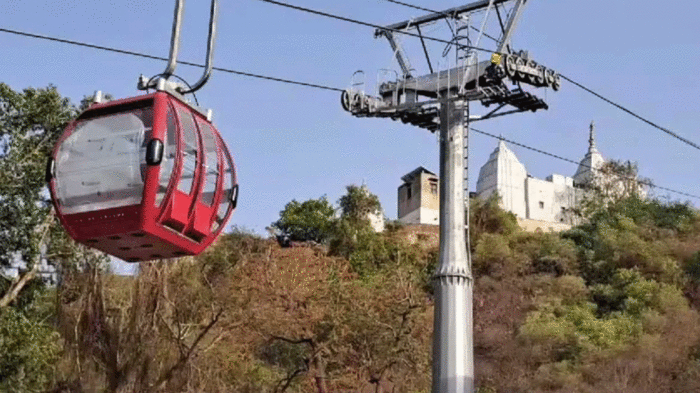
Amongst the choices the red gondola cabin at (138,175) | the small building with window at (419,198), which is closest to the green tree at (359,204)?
the small building with window at (419,198)

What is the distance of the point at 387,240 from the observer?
2980cm

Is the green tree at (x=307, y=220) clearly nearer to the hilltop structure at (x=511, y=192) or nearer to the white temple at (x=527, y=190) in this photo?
the hilltop structure at (x=511, y=192)

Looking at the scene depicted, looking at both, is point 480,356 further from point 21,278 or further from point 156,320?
point 21,278

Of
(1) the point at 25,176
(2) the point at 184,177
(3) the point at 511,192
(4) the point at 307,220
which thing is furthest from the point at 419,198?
(2) the point at 184,177

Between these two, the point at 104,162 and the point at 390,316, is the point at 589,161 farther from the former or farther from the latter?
the point at 104,162

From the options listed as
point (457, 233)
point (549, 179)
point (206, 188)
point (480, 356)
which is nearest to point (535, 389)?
point (480, 356)

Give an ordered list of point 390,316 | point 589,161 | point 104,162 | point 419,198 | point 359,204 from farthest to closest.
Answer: point 589,161 → point 419,198 → point 359,204 → point 390,316 → point 104,162

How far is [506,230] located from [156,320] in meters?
16.8

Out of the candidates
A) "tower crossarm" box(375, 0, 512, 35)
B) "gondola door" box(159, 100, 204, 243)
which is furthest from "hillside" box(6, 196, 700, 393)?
"gondola door" box(159, 100, 204, 243)

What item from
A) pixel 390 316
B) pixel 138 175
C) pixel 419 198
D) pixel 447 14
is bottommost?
pixel 138 175

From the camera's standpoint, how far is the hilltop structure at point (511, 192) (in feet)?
126

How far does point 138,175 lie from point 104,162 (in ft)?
0.88

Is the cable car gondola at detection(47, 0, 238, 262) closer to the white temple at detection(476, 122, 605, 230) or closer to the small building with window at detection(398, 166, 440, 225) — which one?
the small building with window at detection(398, 166, 440, 225)

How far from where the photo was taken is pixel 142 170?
5.73 m
